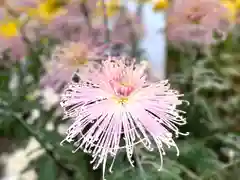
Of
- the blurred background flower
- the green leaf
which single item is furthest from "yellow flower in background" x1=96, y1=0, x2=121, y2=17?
the green leaf

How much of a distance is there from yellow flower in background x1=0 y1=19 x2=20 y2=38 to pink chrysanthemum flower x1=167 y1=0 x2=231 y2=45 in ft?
0.67

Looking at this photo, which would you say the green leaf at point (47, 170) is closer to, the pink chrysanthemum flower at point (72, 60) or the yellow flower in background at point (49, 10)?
the pink chrysanthemum flower at point (72, 60)

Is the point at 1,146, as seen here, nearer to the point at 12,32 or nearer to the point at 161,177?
the point at 12,32

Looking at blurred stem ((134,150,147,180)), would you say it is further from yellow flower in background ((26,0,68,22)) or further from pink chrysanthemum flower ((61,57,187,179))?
yellow flower in background ((26,0,68,22))

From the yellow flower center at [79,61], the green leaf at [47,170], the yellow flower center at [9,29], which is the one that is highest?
the yellow flower center at [9,29]

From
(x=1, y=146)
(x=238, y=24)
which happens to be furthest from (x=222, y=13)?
(x=1, y=146)

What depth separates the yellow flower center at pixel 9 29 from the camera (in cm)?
53

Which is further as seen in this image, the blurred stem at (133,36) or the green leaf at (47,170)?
the blurred stem at (133,36)

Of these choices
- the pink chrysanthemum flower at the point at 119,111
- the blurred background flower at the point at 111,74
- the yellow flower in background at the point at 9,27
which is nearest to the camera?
the pink chrysanthemum flower at the point at 119,111

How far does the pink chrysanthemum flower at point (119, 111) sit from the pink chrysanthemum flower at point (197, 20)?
15 cm

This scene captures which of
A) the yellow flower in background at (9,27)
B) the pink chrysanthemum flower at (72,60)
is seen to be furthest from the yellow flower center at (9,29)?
the pink chrysanthemum flower at (72,60)

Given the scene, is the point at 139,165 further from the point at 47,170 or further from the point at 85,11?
the point at 85,11

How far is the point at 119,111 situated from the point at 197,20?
19 cm

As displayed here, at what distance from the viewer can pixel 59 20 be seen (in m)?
0.50
